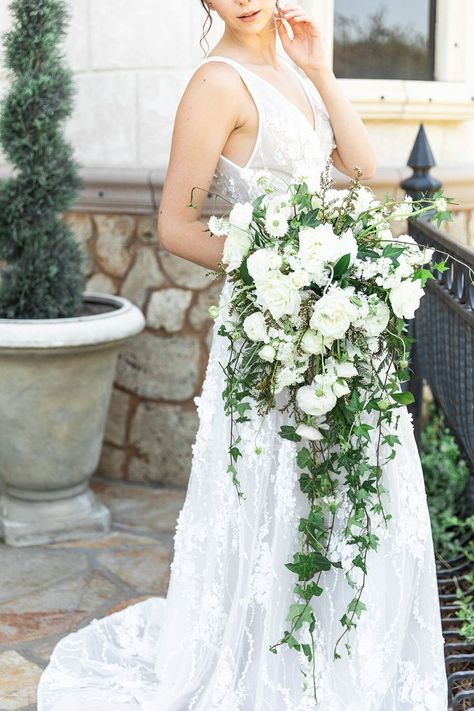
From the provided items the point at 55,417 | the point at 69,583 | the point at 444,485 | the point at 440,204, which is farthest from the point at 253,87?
the point at 444,485

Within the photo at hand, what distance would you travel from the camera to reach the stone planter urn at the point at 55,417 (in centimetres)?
363

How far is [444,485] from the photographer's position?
4.00 m

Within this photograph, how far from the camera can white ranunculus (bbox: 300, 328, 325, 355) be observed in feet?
6.42

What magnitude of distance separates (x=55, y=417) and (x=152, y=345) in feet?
2.67

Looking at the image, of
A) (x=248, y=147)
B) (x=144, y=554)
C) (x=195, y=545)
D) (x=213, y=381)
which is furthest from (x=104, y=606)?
(x=248, y=147)

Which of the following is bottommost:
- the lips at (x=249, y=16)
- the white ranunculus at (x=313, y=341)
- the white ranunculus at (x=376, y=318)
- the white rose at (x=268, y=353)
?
the white rose at (x=268, y=353)

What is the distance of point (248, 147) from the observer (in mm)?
2348

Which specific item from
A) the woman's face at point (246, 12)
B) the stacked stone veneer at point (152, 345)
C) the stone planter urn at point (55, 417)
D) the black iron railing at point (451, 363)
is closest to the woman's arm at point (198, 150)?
the woman's face at point (246, 12)

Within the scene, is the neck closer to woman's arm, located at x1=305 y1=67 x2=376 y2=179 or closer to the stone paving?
woman's arm, located at x1=305 y1=67 x2=376 y2=179

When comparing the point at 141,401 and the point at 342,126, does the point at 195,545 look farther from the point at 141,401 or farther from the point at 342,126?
the point at 141,401

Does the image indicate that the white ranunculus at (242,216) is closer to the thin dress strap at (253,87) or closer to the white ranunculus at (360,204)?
the white ranunculus at (360,204)

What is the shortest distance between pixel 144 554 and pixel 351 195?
2.20 metres

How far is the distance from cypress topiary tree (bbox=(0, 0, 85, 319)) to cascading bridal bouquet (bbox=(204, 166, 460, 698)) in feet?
6.10

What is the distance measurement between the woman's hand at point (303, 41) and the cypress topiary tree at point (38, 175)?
147 cm
